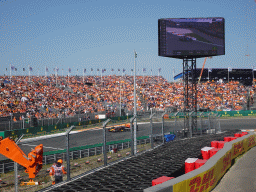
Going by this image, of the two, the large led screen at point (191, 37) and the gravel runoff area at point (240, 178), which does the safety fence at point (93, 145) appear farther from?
the large led screen at point (191, 37)

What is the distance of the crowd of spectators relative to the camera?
38969 mm

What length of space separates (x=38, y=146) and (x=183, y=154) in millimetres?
5659

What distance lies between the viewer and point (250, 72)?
250ft

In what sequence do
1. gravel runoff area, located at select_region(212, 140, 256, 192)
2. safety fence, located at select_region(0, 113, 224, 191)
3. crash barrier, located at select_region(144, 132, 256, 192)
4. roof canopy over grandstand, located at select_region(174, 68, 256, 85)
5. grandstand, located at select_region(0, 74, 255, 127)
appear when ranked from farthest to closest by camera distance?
roof canopy over grandstand, located at select_region(174, 68, 256, 85), grandstand, located at select_region(0, 74, 255, 127), gravel runoff area, located at select_region(212, 140, 256, 192), safety fence, located at select_region(0, 113, 224, 191), crash barrier, located at select_region(144, 132, 256, 192)

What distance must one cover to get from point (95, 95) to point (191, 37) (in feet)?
96.9

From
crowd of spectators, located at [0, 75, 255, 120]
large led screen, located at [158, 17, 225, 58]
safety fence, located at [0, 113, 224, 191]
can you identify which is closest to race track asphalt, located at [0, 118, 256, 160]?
safety fence, located at [0, 113, 224, 191]

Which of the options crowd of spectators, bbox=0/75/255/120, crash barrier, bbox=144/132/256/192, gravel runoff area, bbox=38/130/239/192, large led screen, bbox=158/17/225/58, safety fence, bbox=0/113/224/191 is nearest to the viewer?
crash barrier, bbox=144/132/256/192

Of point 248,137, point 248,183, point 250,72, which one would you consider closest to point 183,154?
point 248,183

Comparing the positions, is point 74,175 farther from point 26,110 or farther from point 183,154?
point 26,110

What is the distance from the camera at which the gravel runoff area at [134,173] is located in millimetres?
7062

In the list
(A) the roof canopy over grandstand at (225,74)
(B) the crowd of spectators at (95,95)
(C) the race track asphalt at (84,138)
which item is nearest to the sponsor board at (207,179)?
(C) the race track asphalt at (84,138)

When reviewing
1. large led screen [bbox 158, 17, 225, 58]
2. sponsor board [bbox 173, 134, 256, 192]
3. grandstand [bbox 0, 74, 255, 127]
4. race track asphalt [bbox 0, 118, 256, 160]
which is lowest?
sponsor board [bbox 173, 134, 256, 192]

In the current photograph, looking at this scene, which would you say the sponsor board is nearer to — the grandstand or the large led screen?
the large led screen

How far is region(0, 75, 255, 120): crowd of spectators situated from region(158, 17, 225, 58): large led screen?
60.5 ft
